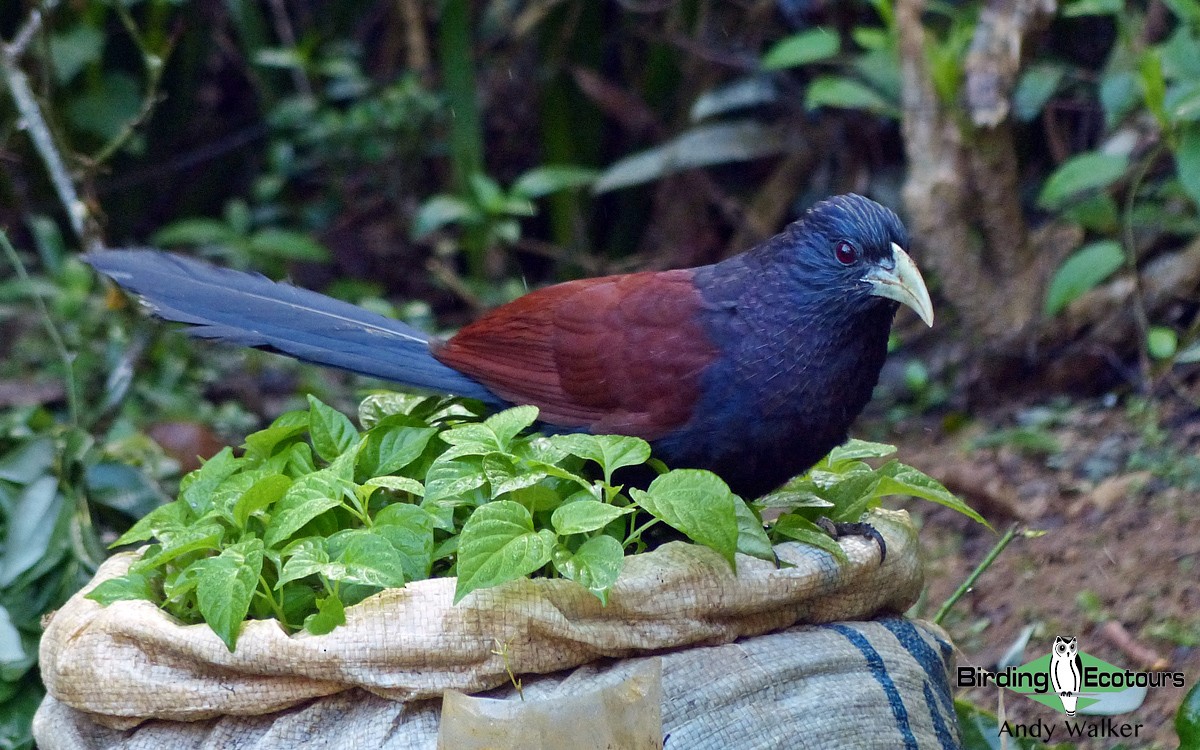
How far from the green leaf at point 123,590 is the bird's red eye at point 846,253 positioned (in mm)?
1201

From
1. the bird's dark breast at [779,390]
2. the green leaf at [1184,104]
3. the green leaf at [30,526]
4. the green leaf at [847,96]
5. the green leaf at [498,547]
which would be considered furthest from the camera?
the green leaf at [847,96]

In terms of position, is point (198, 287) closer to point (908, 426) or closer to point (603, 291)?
point (603, 291)

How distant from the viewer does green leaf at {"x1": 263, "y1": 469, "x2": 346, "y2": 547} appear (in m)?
1.69

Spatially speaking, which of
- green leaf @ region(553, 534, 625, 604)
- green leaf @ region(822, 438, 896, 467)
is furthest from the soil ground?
green leaf @ region(553, 534, 625, 604)

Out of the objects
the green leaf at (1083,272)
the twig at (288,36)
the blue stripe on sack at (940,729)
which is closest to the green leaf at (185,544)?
the blue stripe on sack at (940,729)

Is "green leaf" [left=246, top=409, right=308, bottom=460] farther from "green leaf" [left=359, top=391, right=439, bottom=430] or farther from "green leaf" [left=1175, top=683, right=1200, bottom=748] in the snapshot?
"green leaf" [left=1175, top=683, right=1200, bottom=748]

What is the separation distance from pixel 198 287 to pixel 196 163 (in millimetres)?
3757

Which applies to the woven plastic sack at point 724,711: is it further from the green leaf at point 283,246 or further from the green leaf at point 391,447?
the green leaf at point 283,246

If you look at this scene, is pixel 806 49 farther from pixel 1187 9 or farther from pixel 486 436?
pixel 486 436

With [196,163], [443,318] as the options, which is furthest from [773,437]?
[196,163]

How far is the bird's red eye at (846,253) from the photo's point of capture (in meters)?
2.06

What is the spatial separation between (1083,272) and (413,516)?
7.51 feet

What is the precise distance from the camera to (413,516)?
5.74 ft

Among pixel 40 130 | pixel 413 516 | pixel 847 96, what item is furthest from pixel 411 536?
pixel 847 96
